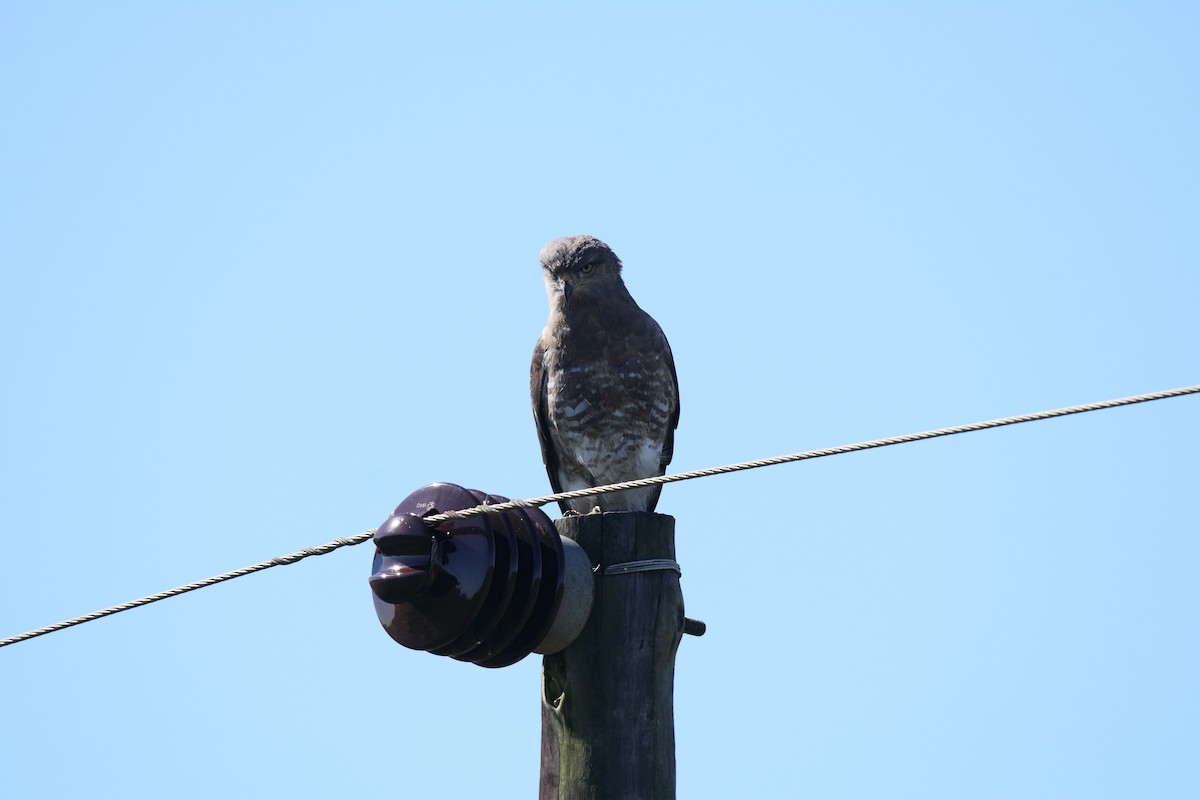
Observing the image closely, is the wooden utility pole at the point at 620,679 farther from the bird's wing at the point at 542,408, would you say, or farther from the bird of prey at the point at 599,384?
the bird's wing at the point at 542,408

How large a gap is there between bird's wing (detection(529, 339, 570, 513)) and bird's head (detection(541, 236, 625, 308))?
0.31 m

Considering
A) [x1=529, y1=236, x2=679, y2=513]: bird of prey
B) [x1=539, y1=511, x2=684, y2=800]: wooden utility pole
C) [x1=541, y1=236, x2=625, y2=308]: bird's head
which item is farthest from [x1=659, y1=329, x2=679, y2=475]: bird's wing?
[x1=539, y1=511, x2=684, y2=800]: wooden utility pole

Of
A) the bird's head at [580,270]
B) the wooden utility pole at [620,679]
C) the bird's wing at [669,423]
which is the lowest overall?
the wooden utility pole at [620,679]

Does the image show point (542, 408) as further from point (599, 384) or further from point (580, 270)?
point (580, 270)

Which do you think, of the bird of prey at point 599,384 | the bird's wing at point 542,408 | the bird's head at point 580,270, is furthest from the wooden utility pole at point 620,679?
the bird's head at point 580,270

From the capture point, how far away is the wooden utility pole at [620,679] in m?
4.33

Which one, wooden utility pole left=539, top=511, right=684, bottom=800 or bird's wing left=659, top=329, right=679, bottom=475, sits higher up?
bird's wing left=659, top=329, right=679, bottom=475

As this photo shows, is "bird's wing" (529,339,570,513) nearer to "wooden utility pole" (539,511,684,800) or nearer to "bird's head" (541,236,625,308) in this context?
"bird's head" (541,236,625,308)

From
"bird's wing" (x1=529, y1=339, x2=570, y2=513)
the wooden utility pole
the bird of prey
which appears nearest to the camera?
the wooden utility pole

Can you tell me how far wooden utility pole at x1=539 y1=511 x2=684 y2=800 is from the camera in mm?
4332

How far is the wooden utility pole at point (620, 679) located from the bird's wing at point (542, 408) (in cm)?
297

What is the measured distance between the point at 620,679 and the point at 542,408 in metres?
3.34

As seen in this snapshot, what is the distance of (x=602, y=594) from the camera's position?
178 inches

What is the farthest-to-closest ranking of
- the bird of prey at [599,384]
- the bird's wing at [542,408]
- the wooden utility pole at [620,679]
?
1. the bird's wing at [542,408]
2. the bird of prey at [599,384]
3. the wooden utility pole at [620,679]
